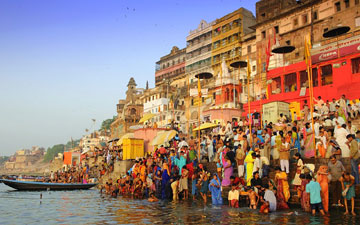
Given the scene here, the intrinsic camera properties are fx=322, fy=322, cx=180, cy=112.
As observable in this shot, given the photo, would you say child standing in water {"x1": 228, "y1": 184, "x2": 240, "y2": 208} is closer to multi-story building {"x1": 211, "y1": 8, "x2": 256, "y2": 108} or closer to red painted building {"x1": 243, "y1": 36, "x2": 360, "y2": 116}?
red painted building {"x1": 243, "y1": 36, "x2": 360, "y2": 116}

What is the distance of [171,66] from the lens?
60.0 m

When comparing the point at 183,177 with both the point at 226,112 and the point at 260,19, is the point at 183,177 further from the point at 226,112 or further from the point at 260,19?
the point at 260,19

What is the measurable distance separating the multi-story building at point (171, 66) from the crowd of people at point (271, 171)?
39985 mm

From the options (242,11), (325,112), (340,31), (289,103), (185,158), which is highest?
(242,11)

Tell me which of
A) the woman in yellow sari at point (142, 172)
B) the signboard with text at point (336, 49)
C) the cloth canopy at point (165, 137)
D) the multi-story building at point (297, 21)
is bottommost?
the woman in yellow sari at point (142, 172)

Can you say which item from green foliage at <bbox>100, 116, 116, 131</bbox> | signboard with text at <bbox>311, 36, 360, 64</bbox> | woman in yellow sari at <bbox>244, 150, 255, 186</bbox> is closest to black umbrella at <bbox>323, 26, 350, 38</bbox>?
signboard with text at <bbox>311, 36, 360, 64</bbox>

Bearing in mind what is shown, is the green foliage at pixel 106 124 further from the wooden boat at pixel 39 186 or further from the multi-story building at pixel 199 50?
the wooden boat at pixel 39 186

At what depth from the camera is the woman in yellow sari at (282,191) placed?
1016cm

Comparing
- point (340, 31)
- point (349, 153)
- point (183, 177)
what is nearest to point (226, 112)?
Answer: point (340, 31)

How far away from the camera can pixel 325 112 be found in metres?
16.8

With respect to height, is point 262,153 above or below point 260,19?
below

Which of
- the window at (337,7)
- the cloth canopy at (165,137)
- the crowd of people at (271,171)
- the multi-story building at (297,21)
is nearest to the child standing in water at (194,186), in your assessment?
the crowd of people at (271,171)

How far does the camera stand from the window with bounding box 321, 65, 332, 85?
24.5 m

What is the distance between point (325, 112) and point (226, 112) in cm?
1418
